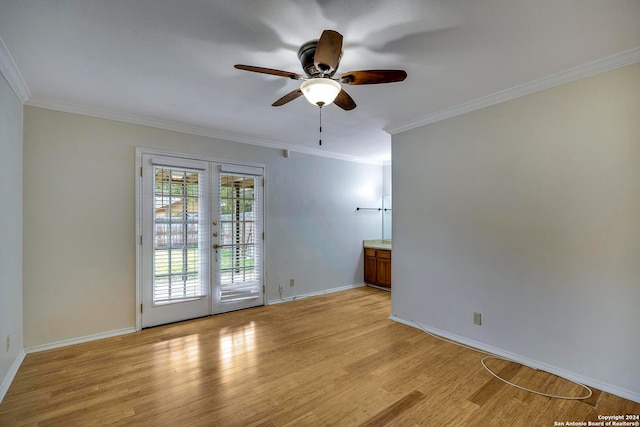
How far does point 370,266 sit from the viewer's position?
18.3ft

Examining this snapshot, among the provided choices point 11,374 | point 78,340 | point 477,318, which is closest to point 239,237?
point 78,340

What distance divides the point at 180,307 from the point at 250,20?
3324 millimetres

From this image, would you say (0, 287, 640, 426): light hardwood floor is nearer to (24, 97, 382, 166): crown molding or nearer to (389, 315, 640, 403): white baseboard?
(389, 315, 640, 403): white baseboard

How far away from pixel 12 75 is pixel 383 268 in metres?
5.13

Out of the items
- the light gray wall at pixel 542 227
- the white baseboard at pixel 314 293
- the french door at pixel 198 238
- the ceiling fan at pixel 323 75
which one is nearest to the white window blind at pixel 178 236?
the french door at pixel 198 238

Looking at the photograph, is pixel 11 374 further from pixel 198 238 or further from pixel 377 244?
pixel 377 244

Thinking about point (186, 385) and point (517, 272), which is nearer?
point (186, 385)

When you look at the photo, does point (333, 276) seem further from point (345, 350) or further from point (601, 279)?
point (601, 279)

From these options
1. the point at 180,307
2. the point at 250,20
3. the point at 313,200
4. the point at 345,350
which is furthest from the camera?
the point at 313,200

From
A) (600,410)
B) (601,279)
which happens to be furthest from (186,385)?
(601,279)

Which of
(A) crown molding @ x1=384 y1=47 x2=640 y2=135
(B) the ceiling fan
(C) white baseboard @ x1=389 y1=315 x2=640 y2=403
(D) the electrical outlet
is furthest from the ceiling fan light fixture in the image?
(C) white baseboard @ x1=389 y1=315 x2=640 y2=403

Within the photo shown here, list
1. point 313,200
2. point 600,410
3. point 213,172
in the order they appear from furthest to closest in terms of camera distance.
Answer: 1. point 313,200
2. point 213,172
3. point 600,410

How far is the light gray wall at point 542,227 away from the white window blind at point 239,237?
7.36 feet

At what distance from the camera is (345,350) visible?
2.91 m
